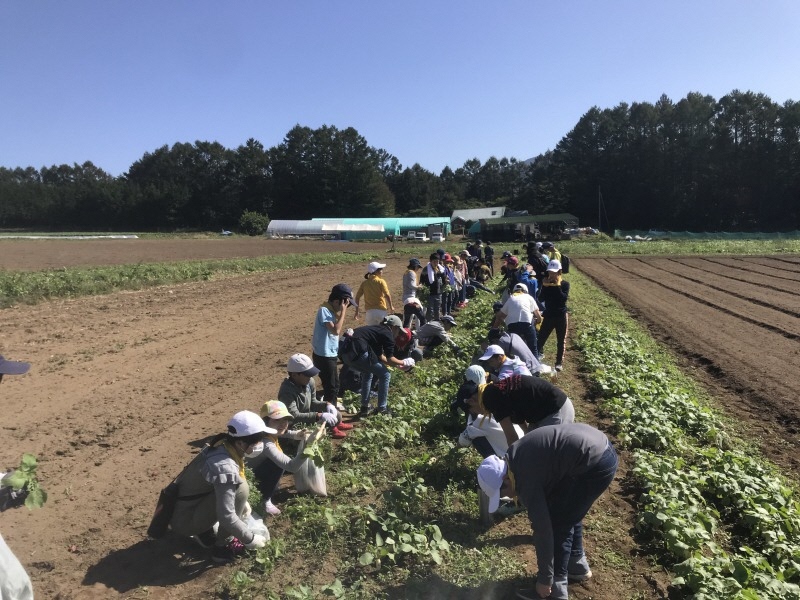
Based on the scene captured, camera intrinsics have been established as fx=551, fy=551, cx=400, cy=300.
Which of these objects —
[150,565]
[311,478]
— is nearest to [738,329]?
[311,478]

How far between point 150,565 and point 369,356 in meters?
3.73

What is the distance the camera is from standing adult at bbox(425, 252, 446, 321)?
42.1 ft

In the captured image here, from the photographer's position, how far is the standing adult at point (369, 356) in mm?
7442

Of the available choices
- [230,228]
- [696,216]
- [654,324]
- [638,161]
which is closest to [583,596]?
[654,324]

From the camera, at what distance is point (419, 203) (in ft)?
391

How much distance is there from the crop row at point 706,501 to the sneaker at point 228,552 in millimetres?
3354

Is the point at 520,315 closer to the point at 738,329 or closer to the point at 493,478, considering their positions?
the point at 493,478

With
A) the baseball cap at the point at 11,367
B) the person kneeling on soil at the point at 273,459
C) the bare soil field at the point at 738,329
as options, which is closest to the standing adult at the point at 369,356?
the person kneeling on soil at the point at 273,459

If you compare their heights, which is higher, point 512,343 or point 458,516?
point 512,343

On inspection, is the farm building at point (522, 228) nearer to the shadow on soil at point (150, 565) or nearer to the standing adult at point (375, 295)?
the standing adult at point (375, 295)

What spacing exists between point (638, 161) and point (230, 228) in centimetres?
6528

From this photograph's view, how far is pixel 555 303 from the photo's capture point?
370 inches

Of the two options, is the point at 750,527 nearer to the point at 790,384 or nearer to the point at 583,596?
the point at 583,596

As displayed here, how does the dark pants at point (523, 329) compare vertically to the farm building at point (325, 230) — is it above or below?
below
